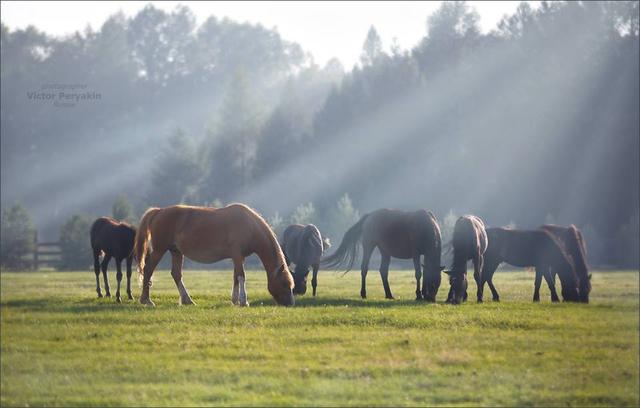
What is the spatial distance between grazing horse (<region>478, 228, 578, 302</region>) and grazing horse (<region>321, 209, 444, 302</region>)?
170 centimetres

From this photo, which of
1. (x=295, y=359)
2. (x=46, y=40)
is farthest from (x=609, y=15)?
(x=295, y=359)

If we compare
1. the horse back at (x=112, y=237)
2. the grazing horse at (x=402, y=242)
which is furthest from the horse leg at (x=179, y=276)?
the grazing horse at (x=402, y=242)

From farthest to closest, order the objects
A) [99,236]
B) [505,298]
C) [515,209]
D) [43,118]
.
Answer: [43,118] → [515,209] → [505,298] → [99,236]

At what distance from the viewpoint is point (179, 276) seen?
1894 cm

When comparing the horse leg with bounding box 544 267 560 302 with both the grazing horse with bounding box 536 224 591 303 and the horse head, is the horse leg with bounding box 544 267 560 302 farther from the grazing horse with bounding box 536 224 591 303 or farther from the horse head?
the horse head

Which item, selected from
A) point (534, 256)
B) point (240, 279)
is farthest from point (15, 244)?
point (534, 256)

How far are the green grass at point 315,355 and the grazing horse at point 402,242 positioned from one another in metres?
2.08

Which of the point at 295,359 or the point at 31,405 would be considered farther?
the point at 295,359

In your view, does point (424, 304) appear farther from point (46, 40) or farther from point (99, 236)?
point (46, 40)

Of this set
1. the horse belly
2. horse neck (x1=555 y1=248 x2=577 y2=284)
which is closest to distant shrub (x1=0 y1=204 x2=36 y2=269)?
the horse belly

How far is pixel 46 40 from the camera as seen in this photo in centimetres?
8381

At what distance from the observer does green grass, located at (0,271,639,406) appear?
34.9 ft

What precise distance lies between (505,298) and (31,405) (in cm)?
1567

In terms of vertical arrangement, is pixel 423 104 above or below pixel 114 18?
below
